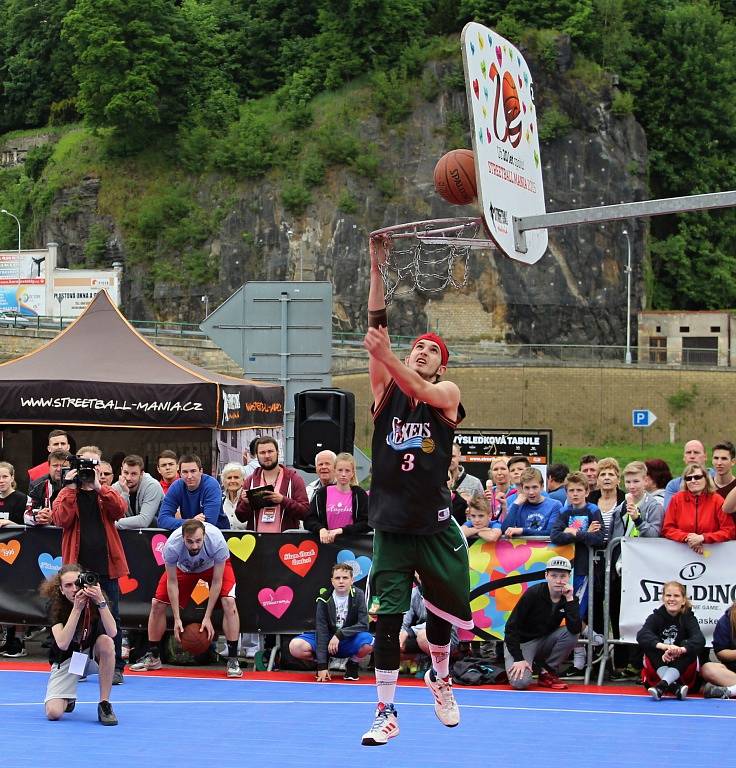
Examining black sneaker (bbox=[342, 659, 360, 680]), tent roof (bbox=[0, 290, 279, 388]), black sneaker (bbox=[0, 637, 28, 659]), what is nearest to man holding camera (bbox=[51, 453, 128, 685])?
black sneaker (bbox=[342, 659, 360, 680])

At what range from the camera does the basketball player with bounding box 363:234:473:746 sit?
22.3 ft

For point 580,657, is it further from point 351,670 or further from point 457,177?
point 457,177

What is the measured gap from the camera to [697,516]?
11352 mm

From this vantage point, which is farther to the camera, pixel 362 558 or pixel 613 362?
pixel 613 362

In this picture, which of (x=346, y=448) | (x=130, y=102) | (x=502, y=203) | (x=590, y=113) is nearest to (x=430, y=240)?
(x=502, y=203)

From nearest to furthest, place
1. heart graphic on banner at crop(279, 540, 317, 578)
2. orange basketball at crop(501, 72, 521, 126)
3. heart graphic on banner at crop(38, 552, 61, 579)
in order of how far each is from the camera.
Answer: orange basketball at crop(501, 72, 521, 126)
heart graphic on banner at crop(279, 540, 317, 578)
heart graphic on banner at crop(38, 552, 61, 579)

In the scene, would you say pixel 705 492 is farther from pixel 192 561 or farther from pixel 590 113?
pixel 590 113

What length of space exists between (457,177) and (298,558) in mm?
5340

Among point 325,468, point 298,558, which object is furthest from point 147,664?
point 325,468

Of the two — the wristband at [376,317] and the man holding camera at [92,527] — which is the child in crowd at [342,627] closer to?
the man holding camera at [92,527]

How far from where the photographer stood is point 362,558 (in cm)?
1228

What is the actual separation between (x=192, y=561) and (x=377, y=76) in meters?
70.5

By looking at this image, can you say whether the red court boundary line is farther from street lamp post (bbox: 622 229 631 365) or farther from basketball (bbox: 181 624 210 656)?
street lamp post (bbox: 622 229 631 365)

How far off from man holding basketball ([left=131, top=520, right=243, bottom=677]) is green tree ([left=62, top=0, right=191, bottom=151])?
2908 inches
